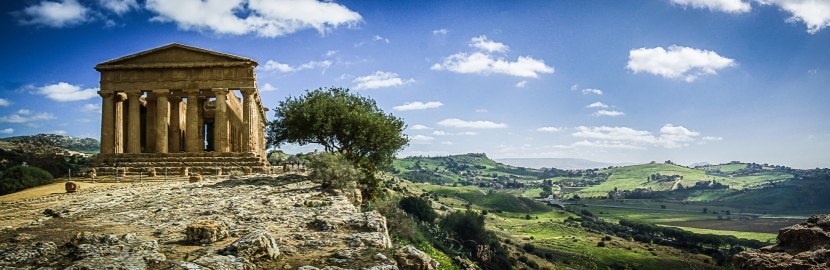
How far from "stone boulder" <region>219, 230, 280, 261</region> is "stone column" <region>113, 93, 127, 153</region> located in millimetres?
32831

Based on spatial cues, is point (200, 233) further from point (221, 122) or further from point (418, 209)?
point (418, 209)

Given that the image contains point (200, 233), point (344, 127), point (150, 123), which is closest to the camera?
point (200, 233)

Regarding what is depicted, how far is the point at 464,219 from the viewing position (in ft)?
322

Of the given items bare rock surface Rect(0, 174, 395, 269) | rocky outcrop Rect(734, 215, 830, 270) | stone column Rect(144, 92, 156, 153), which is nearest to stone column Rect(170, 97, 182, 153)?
stone column Rect(144, 92, 156, 153)

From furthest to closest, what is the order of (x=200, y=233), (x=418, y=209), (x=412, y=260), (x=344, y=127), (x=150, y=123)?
(x=418, y=209)
(x=150, y=123)
(x=344, y=127)
(x=200, y=233)
(x=412, y=260)

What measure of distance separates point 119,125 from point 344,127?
18533 millimetres

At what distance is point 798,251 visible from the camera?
10805 millimetres

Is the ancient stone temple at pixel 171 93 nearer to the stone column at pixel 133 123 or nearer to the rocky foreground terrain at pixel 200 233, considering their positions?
the stone column at pixel 133 123

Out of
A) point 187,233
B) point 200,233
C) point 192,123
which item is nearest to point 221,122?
point 192,123

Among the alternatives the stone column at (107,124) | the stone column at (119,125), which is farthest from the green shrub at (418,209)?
the stone column at (107,124)

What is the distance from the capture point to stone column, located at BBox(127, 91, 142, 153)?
38594mm

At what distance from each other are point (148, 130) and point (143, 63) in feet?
23.0

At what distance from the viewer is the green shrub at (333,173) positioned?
2389cm

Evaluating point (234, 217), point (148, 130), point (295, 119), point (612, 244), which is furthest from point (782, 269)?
point (612, 244)
